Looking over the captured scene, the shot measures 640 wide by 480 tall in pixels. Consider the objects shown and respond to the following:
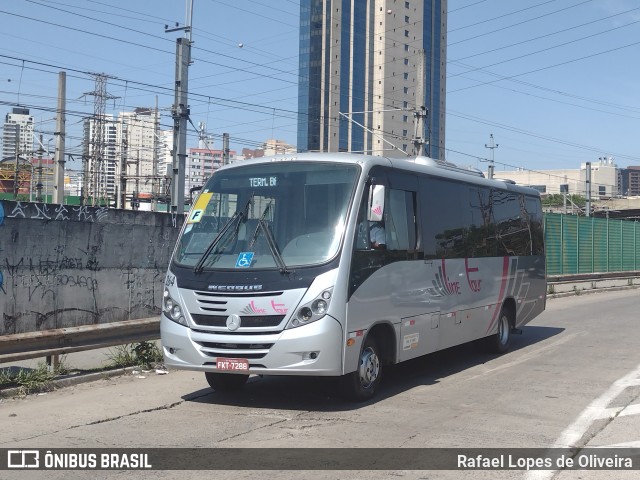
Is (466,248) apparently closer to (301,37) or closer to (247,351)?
(247,351)

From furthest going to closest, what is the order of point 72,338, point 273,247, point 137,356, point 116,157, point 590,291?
1. point 116,157
2. point 590,291
3. point 137,356
4. point 72,338
5. point 273,247

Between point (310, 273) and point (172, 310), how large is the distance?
1.80 metres

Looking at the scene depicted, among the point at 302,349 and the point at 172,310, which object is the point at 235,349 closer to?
the point at 302,349

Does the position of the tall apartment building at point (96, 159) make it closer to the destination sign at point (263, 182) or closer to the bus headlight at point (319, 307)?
the destination sign at point (263, 182)

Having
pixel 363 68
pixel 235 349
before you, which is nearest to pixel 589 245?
pixel 235 349

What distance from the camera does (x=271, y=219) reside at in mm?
9023

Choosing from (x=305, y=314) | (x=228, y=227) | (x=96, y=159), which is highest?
(x=96, y=159)

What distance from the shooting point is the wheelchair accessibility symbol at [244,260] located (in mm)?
8770

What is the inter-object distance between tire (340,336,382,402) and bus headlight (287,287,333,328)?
90 cm

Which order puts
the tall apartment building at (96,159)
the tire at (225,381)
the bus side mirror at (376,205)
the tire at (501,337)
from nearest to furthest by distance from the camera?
the bus side mirror at (376,205) → the tire at (225,381) → the tire at (501,337) → the tall apartment building at (96,159)

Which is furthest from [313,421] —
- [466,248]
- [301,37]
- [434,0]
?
[434,0]

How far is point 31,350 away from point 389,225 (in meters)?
4.80

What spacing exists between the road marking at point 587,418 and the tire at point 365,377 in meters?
2.36

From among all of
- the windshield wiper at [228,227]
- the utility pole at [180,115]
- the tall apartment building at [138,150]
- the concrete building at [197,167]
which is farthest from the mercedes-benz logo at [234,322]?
the concrete building at [197,167]
